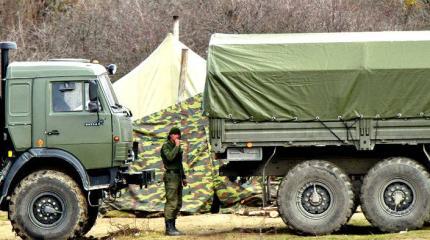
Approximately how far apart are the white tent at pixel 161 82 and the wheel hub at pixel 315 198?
9136 mm

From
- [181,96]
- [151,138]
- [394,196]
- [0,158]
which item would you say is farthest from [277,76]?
[181,96]

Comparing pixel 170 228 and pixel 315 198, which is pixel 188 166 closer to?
pixel 170 228

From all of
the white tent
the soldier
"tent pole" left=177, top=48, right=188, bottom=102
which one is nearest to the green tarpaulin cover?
the soldier

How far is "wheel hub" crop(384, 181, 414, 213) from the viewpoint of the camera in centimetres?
1873

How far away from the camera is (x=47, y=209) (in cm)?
1891

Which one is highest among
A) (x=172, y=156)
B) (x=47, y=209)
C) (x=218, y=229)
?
(x=172, y=156)

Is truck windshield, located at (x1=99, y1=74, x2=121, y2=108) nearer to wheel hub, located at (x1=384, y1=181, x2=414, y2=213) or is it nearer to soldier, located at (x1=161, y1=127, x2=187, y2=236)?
soldier, located at (x1=161, y1=127, x2=187, y2=236)

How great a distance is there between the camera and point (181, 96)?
27.6 m

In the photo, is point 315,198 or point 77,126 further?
point 77,126

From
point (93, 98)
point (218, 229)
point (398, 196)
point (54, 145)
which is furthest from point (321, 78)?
point (54, 145)

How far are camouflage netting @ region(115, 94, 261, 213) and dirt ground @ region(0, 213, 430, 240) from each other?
0.45m

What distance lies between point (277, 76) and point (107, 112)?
2646 millimetres

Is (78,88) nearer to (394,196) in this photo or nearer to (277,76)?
(277,76)

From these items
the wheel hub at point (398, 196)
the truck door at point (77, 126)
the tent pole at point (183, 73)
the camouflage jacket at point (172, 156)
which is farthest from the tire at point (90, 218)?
the tent pole at point (183, 73)
